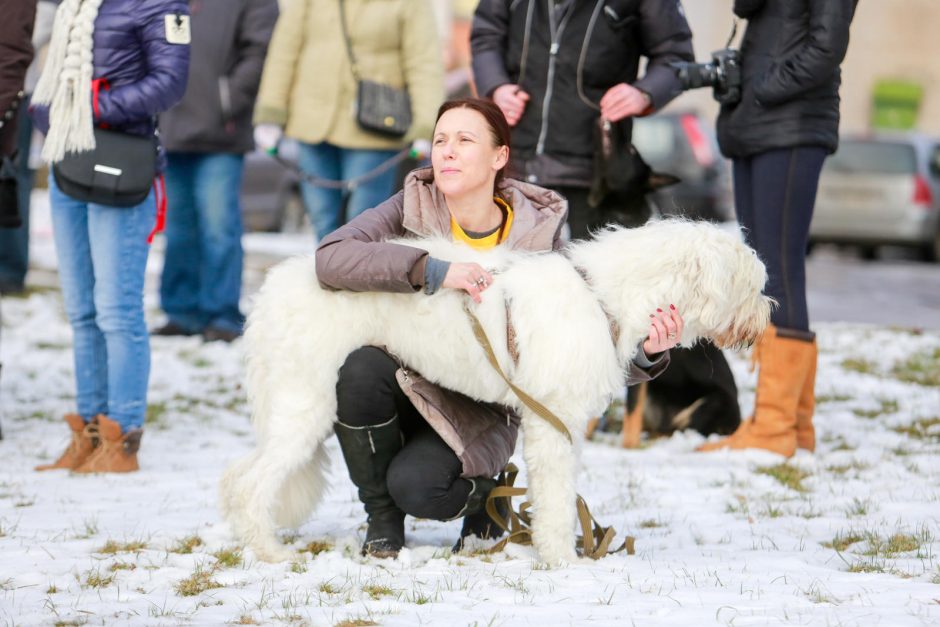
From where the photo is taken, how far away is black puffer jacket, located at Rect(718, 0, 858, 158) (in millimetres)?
5207

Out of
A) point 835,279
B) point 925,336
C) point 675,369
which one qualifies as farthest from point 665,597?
point 835,279

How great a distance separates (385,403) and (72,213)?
1.92 metres

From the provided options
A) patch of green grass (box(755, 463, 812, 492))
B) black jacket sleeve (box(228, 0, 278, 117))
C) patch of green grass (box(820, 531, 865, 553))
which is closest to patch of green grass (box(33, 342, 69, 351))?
black jacket sleeve (box(228, 0, 278, 117))

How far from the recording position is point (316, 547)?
4125 mm

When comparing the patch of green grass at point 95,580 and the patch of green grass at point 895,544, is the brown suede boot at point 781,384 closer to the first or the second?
the patch of green grass at point 895,544

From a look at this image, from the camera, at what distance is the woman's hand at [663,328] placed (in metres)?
3.87

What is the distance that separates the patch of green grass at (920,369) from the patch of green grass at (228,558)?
4722mm

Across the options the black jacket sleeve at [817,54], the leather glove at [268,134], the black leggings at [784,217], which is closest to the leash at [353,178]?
the leather glove at [268,134]

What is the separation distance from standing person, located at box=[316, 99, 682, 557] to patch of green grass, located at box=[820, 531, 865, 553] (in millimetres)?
835

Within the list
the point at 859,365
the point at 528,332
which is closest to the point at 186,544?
the point at 528,332

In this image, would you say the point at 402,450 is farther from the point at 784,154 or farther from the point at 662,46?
the point at 662,46

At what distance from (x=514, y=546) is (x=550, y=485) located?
1.00 ft

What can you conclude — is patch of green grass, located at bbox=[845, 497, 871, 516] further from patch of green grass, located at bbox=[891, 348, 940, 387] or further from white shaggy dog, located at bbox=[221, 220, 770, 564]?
patch of green grass, located at bbox=[891, 348, 940, 387]

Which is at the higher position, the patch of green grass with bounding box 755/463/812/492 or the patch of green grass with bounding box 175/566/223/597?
the patch of green grass with bounding box 175/566/223/597
